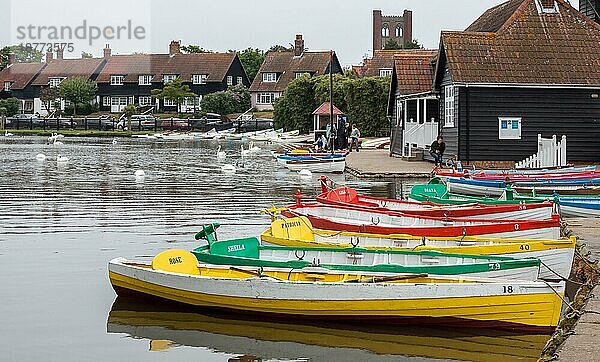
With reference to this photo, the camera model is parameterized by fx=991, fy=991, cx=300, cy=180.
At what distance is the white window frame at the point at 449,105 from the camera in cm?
3484

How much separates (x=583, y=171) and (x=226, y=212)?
10.3 metres

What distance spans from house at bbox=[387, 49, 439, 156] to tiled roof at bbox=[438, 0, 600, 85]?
4.53 meters

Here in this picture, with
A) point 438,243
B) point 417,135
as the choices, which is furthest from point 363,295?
point 417,135

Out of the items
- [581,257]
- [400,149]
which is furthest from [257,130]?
[581,257]

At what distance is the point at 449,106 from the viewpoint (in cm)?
3541

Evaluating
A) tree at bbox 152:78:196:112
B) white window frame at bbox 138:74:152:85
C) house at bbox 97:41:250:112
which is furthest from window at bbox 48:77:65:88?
tree at bbox 152:78:196:112

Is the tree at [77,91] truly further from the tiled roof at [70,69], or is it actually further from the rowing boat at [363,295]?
the rowing boat at [363,295]

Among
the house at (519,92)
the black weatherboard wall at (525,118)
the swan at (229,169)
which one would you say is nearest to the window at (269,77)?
the swan at (229,169)

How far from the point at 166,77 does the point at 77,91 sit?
9.55 metres

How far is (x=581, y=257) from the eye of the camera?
14734 millimetres

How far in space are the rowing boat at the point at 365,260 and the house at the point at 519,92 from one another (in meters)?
20.4

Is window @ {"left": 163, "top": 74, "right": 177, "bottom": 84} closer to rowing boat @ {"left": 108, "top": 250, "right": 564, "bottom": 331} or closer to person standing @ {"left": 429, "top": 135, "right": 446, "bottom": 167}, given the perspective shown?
person standing @ {"left": 429, "top": 135, "right": 446, "bottom": 167}

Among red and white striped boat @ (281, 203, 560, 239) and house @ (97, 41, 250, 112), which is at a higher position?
house @ (97, 41, 250, 112)

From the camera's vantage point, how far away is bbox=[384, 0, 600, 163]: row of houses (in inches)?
1318
